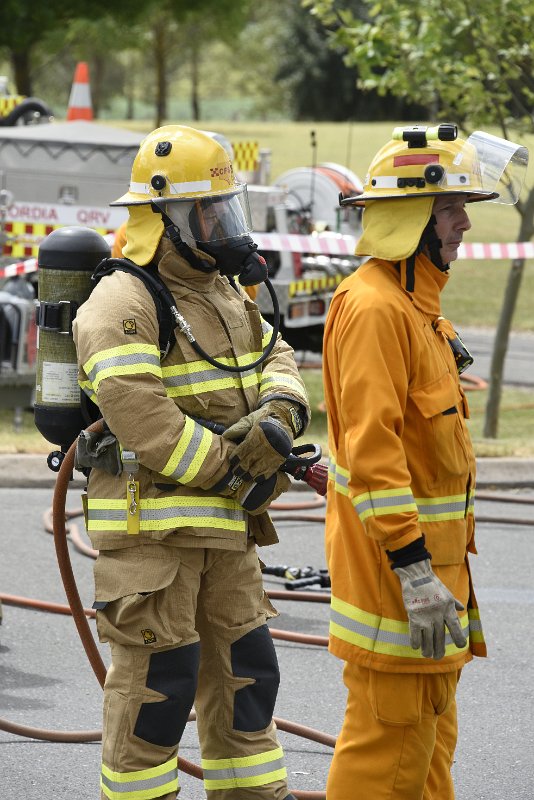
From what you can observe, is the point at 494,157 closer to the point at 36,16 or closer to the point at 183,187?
the point at 183,187

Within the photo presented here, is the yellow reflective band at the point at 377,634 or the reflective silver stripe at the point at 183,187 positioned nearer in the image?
the yellow reflective band at the point at 377,634

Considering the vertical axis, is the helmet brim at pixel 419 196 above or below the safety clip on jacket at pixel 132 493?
above

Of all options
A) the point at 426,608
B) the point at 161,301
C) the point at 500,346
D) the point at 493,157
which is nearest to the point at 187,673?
the point at 426,608

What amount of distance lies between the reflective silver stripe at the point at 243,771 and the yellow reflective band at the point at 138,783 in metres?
0.21

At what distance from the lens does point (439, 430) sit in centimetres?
322

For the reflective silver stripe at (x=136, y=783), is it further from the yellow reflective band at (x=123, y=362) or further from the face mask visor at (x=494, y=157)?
the face mask visor at (x=494, y=157)

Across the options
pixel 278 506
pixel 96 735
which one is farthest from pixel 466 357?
pixel 278 506

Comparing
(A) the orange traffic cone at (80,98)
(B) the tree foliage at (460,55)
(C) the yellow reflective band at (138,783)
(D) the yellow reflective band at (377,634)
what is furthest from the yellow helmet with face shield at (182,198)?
(A) the orange traffic cone at (80,98)

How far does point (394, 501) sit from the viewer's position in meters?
3.07

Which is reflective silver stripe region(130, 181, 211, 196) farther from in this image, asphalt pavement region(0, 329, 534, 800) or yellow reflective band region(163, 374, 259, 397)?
asphalt pavement region(0, 329, 534, 800)

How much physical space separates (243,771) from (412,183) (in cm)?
159

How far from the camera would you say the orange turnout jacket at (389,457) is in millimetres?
3094

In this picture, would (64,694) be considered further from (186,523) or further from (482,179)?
(482,179)

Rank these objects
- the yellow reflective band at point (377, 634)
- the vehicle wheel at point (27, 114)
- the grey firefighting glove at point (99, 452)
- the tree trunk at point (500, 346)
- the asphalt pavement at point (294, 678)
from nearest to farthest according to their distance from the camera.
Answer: the yellow reflective band at point (377, 634) → the grey firefighting glove at point (99, 452) → the asphalt pavement at point (294, 678) → the tree trunk at point (500, 346) → the vehicle wheel at point (27, 114)
